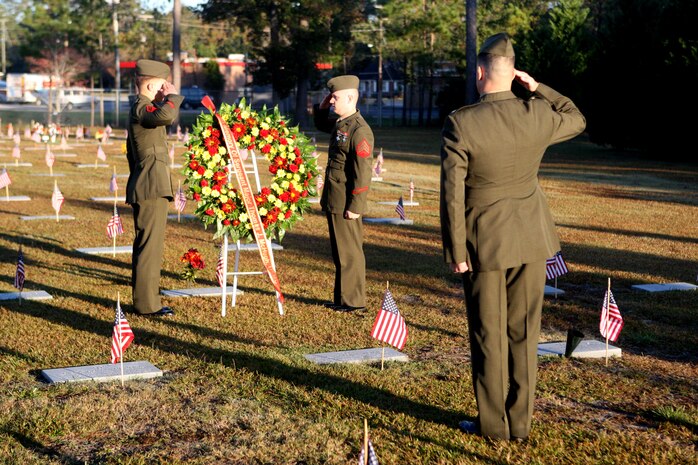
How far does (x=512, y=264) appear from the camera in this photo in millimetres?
5973

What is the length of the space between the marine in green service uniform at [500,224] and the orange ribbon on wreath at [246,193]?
3.72 meters

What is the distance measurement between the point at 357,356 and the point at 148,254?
2.76 meters

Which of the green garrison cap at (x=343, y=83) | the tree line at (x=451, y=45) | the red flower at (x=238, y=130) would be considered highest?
the tree line at (x=451, y=45)

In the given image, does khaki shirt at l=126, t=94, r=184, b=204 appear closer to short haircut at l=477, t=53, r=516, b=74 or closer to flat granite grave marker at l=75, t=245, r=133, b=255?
flat granite grave marker at l=75, t=245, r=133, b=255

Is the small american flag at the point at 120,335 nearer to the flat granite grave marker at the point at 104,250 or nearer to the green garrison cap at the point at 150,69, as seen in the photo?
the green garrison cap at the point at 150,69

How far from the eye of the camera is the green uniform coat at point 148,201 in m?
9.82

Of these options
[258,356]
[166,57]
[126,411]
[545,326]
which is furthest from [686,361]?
[166,57]

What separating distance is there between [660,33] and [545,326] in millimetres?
27806

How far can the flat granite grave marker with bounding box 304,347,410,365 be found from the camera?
8.10m

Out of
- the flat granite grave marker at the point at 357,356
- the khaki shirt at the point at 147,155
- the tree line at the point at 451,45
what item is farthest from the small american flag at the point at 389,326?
the tree line at the point at 451,45

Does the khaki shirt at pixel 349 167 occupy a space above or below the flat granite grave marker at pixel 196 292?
above

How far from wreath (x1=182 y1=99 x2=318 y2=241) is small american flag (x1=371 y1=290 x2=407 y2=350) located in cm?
305

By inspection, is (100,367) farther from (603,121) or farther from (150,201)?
(603,121)

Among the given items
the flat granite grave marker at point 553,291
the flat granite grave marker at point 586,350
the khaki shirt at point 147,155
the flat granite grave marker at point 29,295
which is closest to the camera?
the flat granite grave marker at point 586,350
